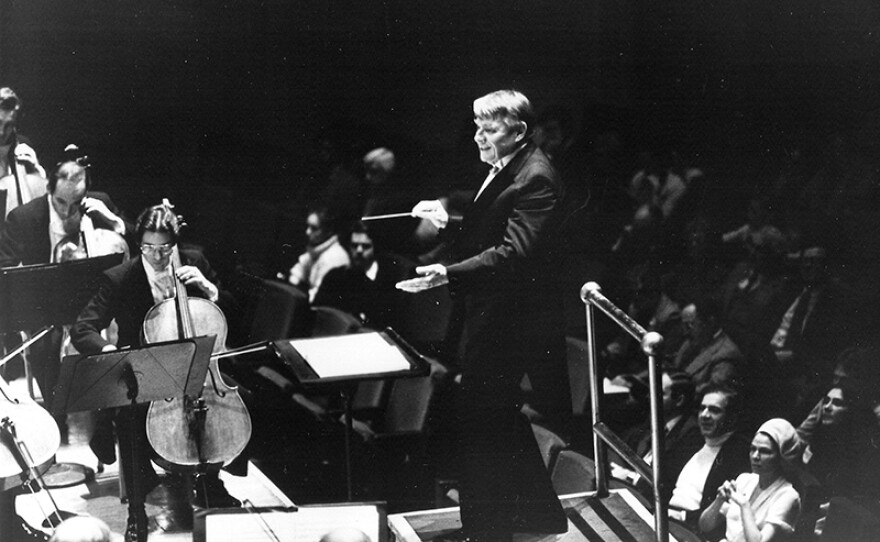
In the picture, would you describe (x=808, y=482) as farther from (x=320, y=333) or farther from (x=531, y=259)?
(x=320, y=333)

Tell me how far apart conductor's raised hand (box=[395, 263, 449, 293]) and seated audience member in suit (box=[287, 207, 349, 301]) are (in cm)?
27

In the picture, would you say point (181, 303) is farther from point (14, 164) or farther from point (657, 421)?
point (657, 421)

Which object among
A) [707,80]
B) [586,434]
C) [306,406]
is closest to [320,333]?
[306,406]

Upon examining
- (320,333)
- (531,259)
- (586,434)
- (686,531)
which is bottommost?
(686,531)

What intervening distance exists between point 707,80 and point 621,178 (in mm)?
565

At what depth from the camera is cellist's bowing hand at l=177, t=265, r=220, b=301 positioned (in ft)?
14.2

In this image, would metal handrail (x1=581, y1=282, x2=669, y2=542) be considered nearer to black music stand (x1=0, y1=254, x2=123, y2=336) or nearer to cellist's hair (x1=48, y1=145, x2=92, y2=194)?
black music stand (x1=0, y1=254, x2=123, y2=336)

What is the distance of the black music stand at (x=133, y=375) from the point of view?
3.83 metres

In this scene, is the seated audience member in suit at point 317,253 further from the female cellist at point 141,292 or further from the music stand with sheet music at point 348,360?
the female cellist at point 141,292

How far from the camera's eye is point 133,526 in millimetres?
4137

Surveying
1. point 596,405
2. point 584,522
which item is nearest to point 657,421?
point 596,405

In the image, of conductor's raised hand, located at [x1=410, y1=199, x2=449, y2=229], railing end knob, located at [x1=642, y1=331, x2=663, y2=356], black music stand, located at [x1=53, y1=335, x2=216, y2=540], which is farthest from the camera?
conductor's raised hand, located at [x1=410, y1=199, x2=449, y2=229]

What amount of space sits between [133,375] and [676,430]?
2289 mm

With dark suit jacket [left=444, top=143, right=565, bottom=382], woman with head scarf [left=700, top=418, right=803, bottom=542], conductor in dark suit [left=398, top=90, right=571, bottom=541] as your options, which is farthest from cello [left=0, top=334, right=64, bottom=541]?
woman with head scarf [left=700, top=418, right=803, bottom=542]
